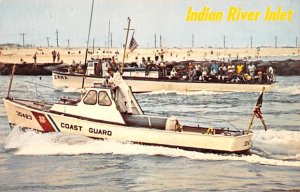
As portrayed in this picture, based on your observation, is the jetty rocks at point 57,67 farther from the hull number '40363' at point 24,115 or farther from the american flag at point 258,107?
the hull number '40363' at point 24,115

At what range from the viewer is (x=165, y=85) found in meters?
6.28

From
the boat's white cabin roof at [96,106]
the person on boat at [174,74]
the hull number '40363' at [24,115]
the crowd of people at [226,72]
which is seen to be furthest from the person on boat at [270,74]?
the hull number '40363' at [24,115]

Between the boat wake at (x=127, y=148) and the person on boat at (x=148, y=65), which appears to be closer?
the boat wake at (x=127, y=148)

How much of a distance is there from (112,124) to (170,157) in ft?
2.13

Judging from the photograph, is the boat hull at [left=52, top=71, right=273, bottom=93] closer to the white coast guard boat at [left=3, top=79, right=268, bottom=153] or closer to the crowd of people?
the crowd of people

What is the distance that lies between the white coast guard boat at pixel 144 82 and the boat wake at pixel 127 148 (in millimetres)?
501

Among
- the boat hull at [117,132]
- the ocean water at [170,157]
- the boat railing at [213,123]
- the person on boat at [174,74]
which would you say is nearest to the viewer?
the ocean water at [170,157]

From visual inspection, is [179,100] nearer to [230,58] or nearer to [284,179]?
[230,58]

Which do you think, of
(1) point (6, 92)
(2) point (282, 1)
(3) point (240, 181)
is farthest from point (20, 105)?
(2) point (282, 1)

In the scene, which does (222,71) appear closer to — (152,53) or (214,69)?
(214,69)

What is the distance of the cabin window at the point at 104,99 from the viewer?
6269 mm

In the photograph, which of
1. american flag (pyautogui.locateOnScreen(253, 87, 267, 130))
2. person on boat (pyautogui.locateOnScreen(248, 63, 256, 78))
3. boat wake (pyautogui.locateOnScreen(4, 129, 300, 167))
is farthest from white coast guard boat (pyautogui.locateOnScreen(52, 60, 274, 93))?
boat wake (pyautogui.locateOnScreen(4, 129, 300, 167))

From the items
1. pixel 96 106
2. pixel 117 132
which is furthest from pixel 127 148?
pixel 96 106

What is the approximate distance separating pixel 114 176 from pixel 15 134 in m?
1.11
